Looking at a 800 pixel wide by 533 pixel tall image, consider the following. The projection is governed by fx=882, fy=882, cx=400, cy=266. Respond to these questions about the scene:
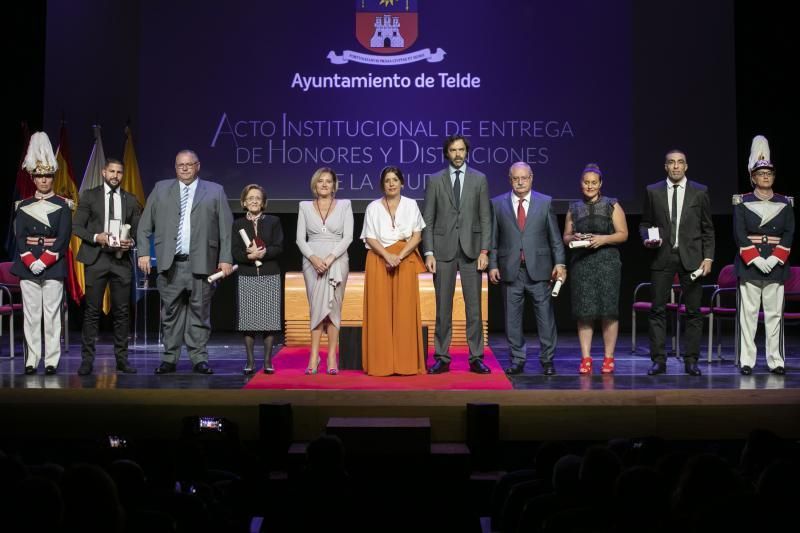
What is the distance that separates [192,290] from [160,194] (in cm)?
70

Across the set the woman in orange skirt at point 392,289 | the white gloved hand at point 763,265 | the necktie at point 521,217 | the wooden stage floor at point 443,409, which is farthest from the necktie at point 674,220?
the woman in orange skirt at point 392,289

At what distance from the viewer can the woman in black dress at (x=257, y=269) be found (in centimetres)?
591

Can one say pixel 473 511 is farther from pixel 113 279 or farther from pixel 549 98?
pixel 549 98

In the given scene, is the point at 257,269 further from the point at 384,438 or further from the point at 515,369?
the point at 384,438

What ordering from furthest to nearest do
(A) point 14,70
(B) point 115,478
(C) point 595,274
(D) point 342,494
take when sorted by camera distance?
1. (A) point 14,70
2. (C) point 595,274
3. (D) point 342,494
4. (B) point 115,478

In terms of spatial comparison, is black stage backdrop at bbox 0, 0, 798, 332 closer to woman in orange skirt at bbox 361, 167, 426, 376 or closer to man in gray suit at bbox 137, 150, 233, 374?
man in gray suit at bbox 137, 150, 233, 374

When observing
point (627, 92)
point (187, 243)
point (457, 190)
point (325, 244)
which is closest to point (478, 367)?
point (457, 190)

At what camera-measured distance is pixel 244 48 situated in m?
8.77

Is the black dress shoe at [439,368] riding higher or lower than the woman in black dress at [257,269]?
lower

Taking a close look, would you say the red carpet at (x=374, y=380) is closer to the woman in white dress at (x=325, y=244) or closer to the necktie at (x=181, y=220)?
the woman in white dress at (x=325, y=244)

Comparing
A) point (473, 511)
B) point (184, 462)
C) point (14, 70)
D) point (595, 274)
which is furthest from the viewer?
point (14, 70)

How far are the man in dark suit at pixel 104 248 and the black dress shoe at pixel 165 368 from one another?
0.20m

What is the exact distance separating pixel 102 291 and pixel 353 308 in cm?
236

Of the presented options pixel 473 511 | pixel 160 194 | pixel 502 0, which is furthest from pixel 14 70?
pixel 473 511
